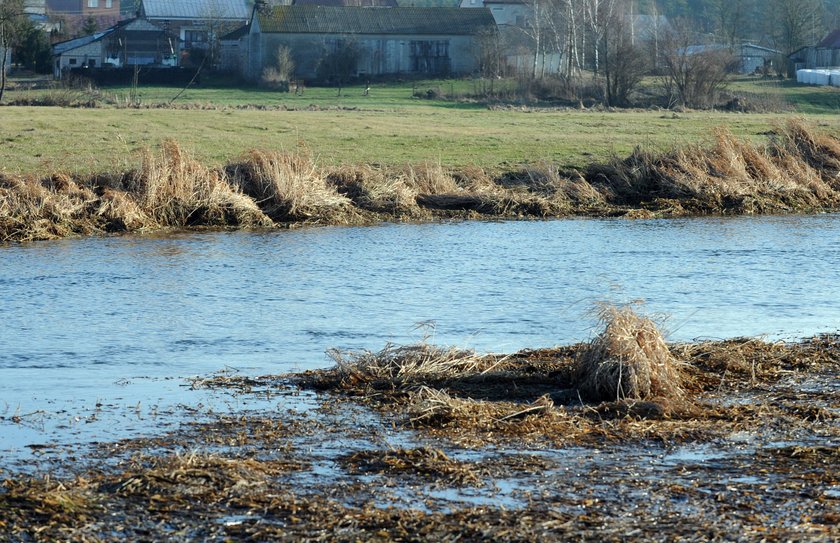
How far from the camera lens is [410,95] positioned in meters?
65.2

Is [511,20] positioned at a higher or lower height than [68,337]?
higher

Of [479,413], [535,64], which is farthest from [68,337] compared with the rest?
[535,64]

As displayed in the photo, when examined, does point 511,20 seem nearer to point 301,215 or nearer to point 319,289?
point 301,215

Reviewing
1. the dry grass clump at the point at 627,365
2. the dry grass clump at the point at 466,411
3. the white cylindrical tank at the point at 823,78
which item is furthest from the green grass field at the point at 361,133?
the white cylindrical tank at the point at 823,78

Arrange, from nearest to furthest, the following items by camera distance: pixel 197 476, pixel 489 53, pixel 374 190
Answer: pixel 197 476, pixel 374 190, pixel 489 53

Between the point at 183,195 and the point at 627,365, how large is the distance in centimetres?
1356

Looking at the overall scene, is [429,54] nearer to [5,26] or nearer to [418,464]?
[5,26]

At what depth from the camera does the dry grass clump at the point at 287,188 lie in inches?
870

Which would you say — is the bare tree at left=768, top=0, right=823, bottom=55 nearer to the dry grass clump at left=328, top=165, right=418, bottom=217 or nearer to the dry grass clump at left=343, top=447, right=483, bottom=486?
the dry grass clump at left=328, top=165, right=418, bottom=217

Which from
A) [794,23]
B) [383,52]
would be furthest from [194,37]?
[794,23]

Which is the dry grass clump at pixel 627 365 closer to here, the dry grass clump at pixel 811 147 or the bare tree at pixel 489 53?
the dry grass clump at pixel 811 147

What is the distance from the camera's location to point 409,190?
2330 centimetres

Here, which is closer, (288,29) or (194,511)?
(194,511)

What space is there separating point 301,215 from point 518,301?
8.69m
